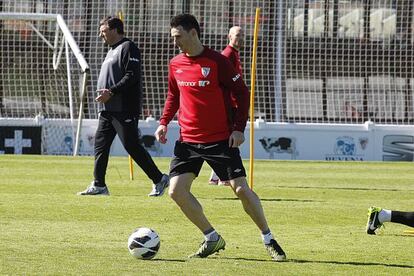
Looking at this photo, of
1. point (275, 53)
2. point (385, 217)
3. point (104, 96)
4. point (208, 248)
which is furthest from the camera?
point (275, 53)

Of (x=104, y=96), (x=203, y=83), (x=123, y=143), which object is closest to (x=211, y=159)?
(x=203, y=83)

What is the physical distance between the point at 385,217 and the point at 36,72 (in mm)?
16643

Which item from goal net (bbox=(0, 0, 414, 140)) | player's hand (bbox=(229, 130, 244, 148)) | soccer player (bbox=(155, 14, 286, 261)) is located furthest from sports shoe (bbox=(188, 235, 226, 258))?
goal net (bbox=(0, 0, 414, 140))

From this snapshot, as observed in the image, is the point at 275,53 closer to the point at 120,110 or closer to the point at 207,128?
the point at 120,110

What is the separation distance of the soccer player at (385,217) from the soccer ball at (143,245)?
2.46m

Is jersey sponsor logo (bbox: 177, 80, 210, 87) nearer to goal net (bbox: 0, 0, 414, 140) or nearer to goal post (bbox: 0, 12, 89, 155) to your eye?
goal post (bbox: 0, 12, 89, 155)

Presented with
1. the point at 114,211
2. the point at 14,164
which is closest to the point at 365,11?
the point at 14,164

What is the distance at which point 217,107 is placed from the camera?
8820mm

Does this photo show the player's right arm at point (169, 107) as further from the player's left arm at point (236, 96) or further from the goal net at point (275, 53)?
the goal net at point (275, 53)

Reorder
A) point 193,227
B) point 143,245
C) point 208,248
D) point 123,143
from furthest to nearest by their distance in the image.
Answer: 1. point 123,143
2. point 193,227
3. point 208,248
4. point 143,245

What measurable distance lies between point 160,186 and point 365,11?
1457 centimetres

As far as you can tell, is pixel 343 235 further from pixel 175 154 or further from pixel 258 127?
pixel 258 127

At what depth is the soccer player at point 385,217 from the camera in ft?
32.9

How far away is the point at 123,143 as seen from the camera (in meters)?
13.5
